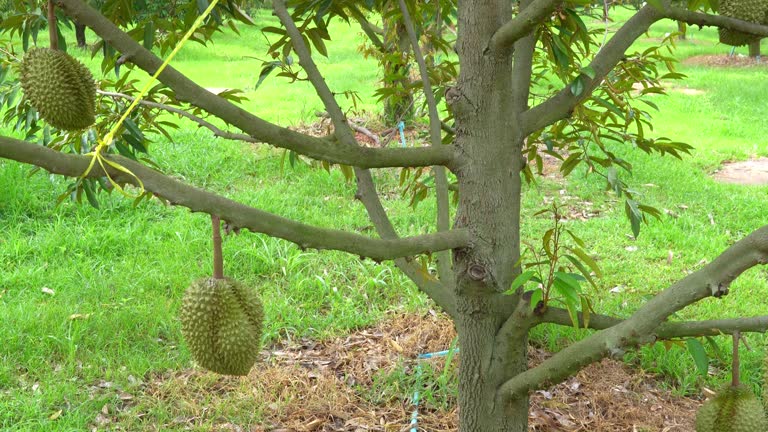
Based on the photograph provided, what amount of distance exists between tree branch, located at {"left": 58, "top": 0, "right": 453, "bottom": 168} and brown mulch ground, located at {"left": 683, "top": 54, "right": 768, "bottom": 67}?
13389 mm

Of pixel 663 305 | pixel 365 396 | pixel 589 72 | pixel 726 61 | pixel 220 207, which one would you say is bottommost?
pixel 365 396

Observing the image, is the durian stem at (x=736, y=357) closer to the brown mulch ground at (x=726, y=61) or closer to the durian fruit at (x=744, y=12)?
the durian fruit at (x=744, y=12)

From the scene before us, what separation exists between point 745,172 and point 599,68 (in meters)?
5.13

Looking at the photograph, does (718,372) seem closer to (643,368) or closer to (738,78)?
(643,368)

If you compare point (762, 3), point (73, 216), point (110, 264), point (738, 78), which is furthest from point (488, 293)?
point (738, 78)

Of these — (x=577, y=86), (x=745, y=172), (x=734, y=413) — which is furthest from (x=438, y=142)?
(x=745, y=172)

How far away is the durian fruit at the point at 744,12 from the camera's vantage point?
1405mm

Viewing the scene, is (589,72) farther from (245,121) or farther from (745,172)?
(745,172)

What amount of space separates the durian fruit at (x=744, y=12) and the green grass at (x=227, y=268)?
190 cm

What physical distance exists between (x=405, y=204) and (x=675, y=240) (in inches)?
67.9

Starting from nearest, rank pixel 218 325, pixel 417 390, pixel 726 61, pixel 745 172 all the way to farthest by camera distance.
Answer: pixel 218 325, pixel 417 390, pixel 745 172, pixel 726 61

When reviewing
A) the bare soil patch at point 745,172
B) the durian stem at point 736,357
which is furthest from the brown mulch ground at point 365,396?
the bare soil patch at point 745,172

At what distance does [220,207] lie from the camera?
1113mm

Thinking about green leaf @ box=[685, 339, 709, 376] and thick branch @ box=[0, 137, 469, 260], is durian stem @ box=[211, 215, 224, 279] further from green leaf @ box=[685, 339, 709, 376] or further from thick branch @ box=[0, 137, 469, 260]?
green leaf @ box=[685, 339, 709, 376]
